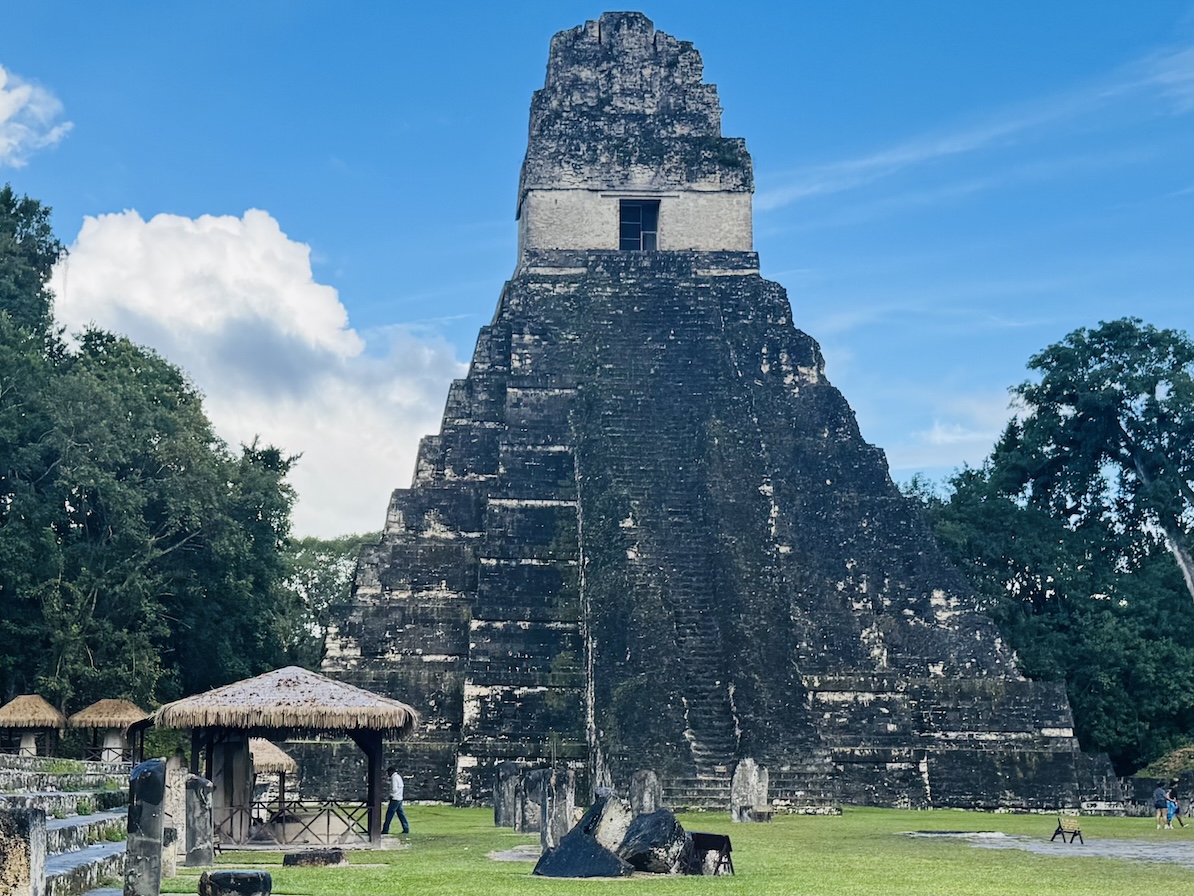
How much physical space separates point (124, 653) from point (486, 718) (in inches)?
362

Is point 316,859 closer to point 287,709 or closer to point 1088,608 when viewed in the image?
point 287,709

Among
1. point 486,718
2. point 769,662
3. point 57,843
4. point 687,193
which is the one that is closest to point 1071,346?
point 687,193

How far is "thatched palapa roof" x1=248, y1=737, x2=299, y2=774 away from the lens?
730 inches

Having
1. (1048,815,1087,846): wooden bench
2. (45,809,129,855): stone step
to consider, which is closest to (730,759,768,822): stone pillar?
(1048,815,1087,846): wooden bench

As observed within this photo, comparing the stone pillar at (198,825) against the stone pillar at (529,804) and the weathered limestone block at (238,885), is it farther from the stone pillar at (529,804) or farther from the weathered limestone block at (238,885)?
the weathered limestone block at (238,885)

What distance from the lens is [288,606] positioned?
→ 32625 mm

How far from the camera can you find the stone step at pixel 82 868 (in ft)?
21.4

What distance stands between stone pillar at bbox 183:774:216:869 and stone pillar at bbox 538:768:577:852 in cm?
255

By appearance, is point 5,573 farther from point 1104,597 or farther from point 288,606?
point 1104,597

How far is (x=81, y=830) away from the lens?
8484 millimetres

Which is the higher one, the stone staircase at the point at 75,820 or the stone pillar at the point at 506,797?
the stone staircase at the point at 75,820

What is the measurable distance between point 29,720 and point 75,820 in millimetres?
13932

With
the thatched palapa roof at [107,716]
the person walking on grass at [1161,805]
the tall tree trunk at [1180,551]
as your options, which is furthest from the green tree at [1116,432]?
the thatched palapa roof at [107,716]

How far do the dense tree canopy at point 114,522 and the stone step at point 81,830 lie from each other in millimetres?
14969
